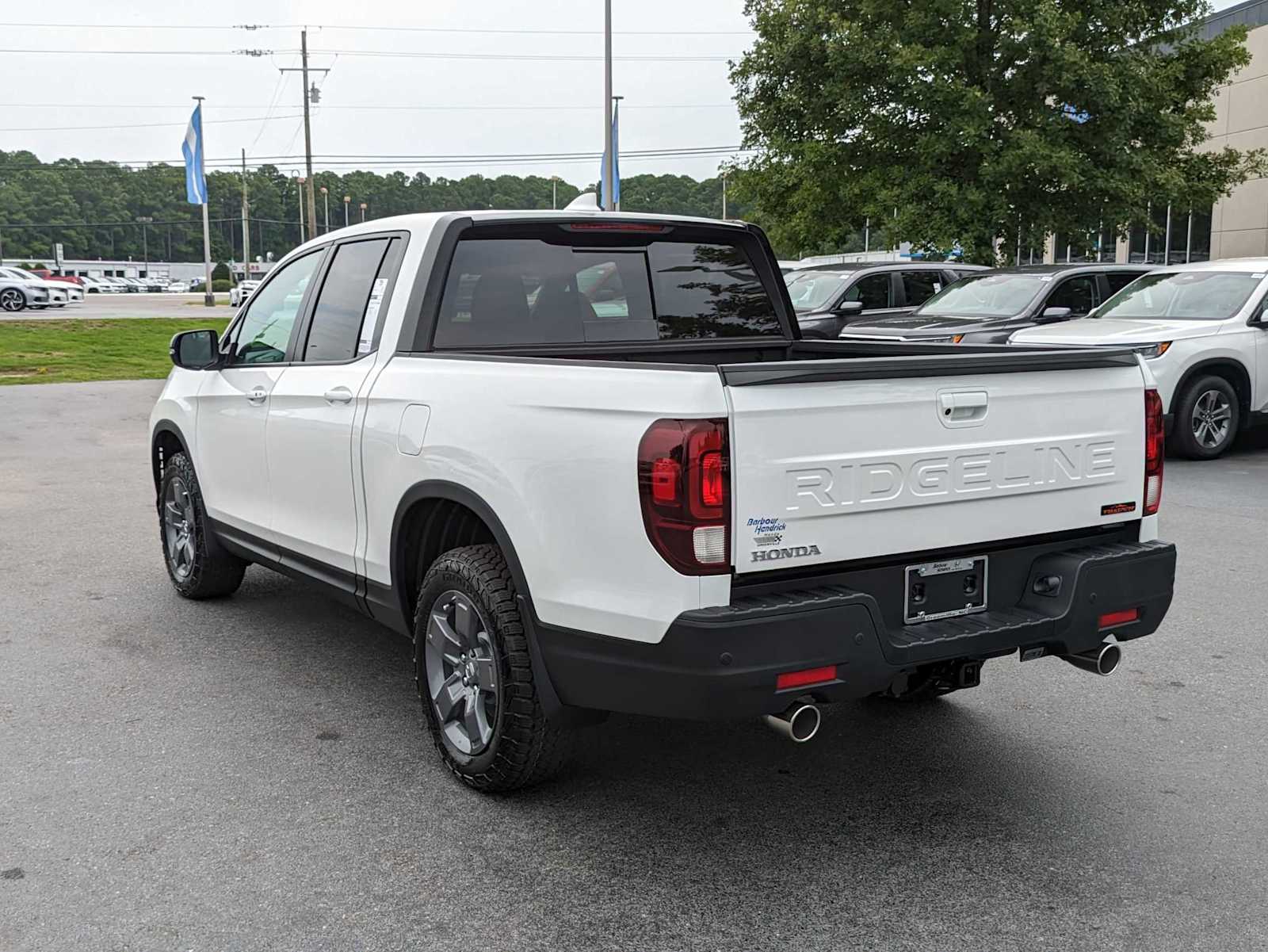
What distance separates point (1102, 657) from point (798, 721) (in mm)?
1201

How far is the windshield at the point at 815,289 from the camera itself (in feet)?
55.9

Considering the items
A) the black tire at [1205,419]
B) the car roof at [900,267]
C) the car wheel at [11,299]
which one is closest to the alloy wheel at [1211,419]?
the black tire at [1205,419]

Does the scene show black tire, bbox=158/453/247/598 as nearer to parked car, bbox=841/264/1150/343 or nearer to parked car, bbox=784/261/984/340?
parked car, bbox=841/264/1150/343

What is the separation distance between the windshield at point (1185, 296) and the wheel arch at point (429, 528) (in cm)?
987

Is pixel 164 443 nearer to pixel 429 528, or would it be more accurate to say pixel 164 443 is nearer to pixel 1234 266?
pixel 429 528

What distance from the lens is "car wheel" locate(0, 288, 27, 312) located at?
42.2 m

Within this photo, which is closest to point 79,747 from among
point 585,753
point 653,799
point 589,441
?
point 585,753

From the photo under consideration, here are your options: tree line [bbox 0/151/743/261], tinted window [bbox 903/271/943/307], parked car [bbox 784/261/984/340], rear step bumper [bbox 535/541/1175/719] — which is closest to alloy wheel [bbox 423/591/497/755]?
rear step bumper [bbox 535/541/1175/719]

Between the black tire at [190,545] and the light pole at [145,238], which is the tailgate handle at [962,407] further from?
the light pole at [145,238]

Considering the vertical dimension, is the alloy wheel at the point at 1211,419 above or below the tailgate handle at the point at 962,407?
below

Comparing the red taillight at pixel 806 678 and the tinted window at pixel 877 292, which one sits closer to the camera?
the red taillight at pixel 806 678

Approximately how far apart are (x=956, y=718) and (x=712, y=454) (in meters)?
2.20

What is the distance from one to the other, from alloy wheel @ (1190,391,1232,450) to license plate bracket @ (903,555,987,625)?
350 inches

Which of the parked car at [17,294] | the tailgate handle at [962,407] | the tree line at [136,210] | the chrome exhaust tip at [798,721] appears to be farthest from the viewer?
the tree line at [136,210]
